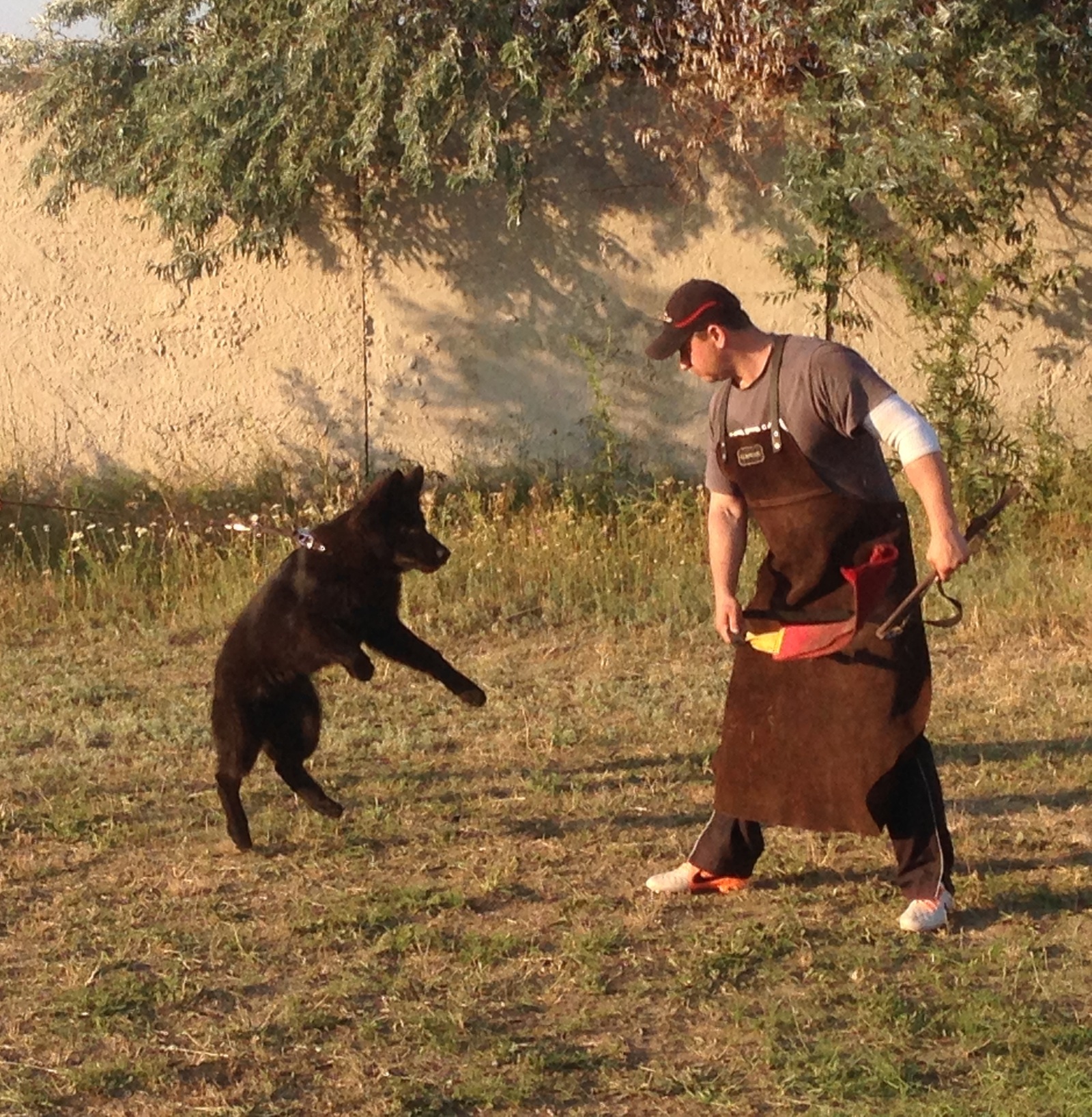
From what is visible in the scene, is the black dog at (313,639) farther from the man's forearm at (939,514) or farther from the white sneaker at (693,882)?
the man's forearm at (939,514)

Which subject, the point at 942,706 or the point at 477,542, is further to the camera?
the point at 477,542

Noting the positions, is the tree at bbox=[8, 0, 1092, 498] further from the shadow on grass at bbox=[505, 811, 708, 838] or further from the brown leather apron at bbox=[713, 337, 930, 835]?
the brown leather apron at bbox=[713, 337, 930, 835]

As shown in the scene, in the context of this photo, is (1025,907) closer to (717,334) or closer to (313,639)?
(717,334)

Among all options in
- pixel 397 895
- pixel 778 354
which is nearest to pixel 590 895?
pixel 397 895

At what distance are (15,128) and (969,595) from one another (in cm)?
600

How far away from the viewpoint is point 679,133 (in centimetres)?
964

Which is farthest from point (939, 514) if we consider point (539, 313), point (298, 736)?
point (539, 313)

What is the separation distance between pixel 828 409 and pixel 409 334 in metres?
5.86

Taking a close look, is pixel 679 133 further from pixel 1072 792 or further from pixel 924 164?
pixel 1072 792

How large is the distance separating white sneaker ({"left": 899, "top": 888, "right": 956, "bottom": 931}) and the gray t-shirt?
1103 millimetres

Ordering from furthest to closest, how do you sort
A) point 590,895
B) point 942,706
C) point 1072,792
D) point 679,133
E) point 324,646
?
point 679,133 < point 942,706 < point 1072,792 < point 324,646 < point 590,895

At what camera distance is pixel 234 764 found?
5.48 metres

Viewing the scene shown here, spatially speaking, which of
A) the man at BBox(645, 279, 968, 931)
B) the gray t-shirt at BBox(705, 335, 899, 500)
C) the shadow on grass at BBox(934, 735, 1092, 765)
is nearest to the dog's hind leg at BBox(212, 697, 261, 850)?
the man at BBox(645, 279, 968, 931)

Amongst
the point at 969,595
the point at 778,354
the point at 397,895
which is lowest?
the point at 397,895
